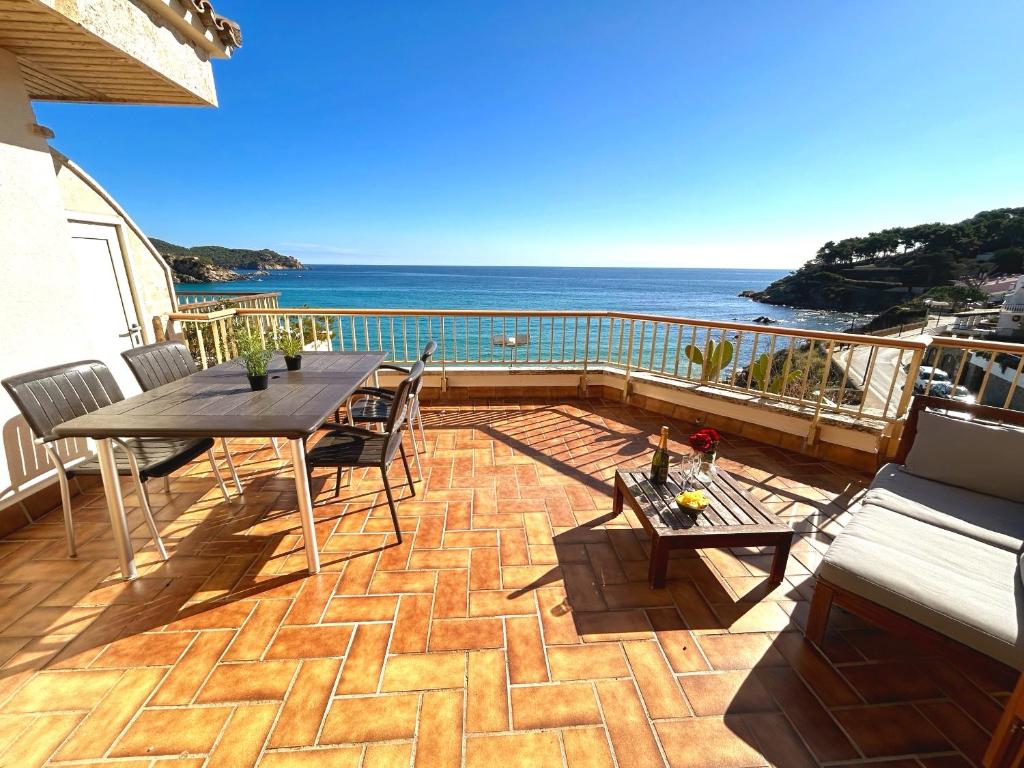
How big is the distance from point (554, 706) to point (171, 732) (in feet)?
3.89

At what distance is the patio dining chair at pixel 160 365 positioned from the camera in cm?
236

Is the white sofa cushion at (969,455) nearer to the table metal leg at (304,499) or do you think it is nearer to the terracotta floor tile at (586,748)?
the terracotta floor tile at (586,748)

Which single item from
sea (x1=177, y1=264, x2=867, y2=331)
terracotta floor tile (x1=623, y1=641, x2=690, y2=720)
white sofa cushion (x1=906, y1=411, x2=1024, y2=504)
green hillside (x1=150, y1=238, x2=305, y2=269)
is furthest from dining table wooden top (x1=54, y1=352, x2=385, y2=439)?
green hillside (x1=150, y1=238, x2=305, y2=269)

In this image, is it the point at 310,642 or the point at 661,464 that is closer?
the point at 310,642

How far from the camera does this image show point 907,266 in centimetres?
3422

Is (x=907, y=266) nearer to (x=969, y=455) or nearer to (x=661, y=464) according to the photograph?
(x=969, y=455)

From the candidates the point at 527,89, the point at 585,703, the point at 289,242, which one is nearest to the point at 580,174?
the point at 527,89

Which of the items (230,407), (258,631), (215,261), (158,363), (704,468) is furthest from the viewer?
(215,261)

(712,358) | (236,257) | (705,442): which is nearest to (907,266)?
(712,358)

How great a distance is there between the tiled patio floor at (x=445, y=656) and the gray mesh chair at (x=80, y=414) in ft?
1.36

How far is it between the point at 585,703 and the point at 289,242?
40.1 metres

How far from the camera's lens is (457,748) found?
3.72 ft

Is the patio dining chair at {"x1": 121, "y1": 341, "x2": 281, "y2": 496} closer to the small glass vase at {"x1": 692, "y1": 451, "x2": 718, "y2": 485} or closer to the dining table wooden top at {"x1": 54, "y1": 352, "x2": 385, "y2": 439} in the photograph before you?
the dining table wooden top at {"x1": 54, "y1": 352, "x2": 385, "y2": 439}

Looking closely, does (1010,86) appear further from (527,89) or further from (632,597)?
(632,597)
